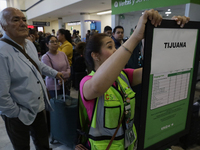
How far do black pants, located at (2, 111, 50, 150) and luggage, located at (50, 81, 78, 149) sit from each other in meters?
0.32

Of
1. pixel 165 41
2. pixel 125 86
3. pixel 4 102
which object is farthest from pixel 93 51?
pixel 4 102

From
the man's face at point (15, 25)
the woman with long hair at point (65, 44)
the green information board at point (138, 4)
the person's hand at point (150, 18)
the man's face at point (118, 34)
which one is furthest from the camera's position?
the green information board at point (138, 4)

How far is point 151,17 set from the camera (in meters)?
0.56

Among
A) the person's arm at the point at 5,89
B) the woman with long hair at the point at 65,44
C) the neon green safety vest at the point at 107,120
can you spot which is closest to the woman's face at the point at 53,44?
the woman with long hair at the point at 65,44

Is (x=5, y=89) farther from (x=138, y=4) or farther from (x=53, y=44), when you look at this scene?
(x=138, y=4)

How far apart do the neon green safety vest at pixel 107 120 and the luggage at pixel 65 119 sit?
3.52ft

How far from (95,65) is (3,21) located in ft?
3.15

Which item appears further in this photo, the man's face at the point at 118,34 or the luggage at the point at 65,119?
the man's face at the point at 118,34

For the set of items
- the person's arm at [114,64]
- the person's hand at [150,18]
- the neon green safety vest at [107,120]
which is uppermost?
the person's hand at [150,18]

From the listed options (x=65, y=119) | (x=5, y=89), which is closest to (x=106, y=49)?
(x=5, y=89)

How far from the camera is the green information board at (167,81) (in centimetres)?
61

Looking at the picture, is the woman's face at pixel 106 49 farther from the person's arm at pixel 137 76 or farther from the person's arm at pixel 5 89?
the person's arm at pixel 5 89

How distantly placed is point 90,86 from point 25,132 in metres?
1.07

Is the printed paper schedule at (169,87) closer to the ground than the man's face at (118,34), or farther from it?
closer to the ground
